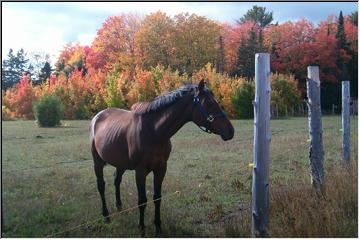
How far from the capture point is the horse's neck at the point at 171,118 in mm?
4480

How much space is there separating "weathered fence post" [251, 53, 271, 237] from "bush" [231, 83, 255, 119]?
1.43 metres

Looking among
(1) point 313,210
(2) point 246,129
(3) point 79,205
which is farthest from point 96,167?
(1) point 313,210

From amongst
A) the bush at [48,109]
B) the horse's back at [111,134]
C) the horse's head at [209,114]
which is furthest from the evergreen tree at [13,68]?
the horse's head at [209,114]

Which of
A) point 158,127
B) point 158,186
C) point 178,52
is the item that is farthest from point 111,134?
point 178,52

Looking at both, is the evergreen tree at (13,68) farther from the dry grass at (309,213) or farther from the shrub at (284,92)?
the shrub at (284,92)

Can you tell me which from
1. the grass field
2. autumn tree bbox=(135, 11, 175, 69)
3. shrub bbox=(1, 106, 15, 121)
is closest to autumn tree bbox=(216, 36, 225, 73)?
autumn tree bbox=(135, 11, 175, 69)

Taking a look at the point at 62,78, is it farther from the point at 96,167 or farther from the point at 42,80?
the point at 96,167

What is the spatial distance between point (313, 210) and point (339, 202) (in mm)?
433

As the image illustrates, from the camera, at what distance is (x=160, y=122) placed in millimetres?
4535

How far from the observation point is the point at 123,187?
6.04m

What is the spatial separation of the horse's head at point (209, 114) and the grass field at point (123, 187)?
105 centimetres

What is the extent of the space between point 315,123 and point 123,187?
2806 mm

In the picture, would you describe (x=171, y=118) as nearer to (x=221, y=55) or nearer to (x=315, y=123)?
(x=221, y=55)

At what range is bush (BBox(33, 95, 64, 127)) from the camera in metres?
5.29
